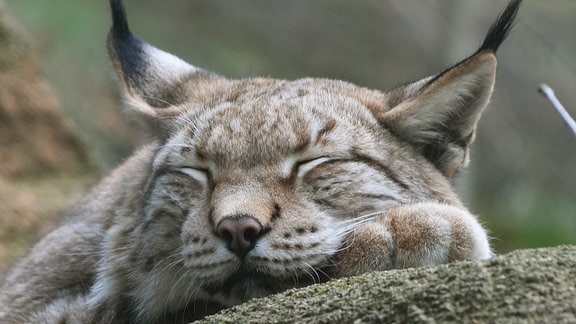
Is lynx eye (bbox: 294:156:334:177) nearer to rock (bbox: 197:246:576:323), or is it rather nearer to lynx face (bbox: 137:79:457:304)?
lynx face (bbox: 137:79:457:304)

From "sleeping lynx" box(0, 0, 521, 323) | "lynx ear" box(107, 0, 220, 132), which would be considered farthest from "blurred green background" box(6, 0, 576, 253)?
"sleeping lynx" box(0, 0, 521, 323)


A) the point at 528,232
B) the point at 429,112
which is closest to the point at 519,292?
the point at 429,112

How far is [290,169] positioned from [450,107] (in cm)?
73

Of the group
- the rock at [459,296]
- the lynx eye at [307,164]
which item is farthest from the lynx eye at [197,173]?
the rock at [459,296]

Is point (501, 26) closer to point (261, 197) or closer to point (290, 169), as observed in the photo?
point (290, 169)

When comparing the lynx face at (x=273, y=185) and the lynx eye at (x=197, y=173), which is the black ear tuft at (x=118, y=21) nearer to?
the lynx face at (x=273, y=185)

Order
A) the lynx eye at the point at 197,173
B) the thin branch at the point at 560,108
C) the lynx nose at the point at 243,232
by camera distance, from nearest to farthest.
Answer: the lynx nose at the point at 243,232 < the thin branch at the point at 560,108 < the lynx eye at the point at 197,173

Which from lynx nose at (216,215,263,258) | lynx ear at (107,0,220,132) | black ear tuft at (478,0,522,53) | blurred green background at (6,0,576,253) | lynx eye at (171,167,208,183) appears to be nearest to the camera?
lynx nose at (216,215,263,258)

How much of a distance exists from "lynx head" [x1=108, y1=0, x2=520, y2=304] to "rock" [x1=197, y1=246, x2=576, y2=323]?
506 mm

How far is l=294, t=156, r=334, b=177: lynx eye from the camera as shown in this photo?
3.44m

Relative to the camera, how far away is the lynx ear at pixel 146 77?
4.25m

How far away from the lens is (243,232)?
3115 mm

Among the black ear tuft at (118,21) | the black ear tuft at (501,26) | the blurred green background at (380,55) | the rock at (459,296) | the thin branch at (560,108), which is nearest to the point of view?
the rock at (459,296)

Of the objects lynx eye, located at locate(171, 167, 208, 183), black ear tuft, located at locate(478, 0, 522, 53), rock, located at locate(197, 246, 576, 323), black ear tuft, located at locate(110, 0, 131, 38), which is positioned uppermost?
black ear tuft, located at locate(110, 0, 131, 38)
